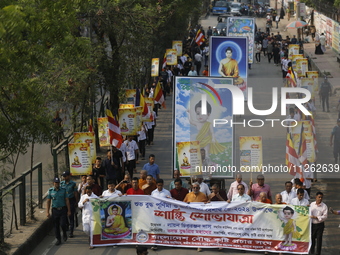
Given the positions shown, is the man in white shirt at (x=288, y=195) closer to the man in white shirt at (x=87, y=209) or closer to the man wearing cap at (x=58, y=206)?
the man in white shirt at (x=87, y=209)

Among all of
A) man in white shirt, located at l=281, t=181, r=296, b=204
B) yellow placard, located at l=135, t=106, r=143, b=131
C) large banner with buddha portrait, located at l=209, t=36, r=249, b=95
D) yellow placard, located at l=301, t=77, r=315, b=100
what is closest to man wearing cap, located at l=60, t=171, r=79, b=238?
man in white shirt, located at l=281, t=181, r=296, b=204

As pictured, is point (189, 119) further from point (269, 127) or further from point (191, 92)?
point (269, 127)

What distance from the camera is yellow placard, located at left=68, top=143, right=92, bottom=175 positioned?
16031 millimetres

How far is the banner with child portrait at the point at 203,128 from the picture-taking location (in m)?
15.4

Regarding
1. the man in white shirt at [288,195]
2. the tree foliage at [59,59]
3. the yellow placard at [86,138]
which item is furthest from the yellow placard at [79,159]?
the man in white shirt at [288,195]

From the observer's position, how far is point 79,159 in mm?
16047

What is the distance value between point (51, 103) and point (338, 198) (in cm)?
775

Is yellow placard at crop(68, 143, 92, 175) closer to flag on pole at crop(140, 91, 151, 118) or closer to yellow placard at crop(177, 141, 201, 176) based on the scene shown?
yellow placard at crop(177, 141, 201, 176)

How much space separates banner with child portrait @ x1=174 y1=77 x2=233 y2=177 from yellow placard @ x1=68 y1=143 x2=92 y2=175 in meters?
2.00

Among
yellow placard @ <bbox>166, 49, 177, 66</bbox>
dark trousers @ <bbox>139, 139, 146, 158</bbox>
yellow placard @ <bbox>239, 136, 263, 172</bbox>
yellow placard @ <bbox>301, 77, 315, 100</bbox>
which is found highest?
yellow placard @ <bbox>166, 49, 177, 66</bbox>

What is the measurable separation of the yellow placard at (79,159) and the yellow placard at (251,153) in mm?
3378

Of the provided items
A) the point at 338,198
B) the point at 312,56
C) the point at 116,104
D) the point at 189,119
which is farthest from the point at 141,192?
the point at 312,56

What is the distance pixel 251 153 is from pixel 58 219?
14.3ft

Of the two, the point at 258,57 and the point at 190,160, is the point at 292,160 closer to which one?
the point at 190,160
